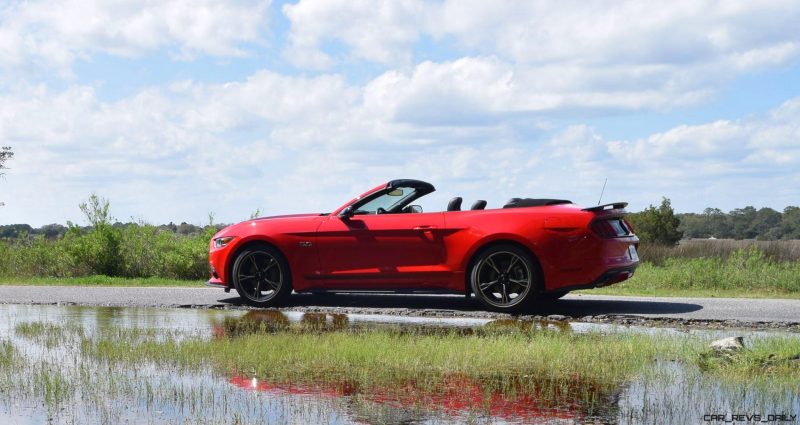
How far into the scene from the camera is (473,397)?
22.0ft

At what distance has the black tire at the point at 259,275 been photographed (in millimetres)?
13203

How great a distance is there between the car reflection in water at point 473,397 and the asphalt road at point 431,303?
4.70 meters

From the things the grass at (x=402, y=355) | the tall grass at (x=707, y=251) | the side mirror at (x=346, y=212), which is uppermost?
the side mirror at (x=346, y=212)

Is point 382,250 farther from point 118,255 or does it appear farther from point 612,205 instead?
point 118,255

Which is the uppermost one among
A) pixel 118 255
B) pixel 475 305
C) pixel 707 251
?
pixel 118 255

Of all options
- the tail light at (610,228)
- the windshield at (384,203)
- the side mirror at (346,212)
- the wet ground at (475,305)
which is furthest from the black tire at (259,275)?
the tail light at (610,228)

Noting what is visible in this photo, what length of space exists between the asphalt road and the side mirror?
1.21 meters

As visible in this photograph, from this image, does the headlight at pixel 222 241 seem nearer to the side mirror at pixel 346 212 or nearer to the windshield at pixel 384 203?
the side mirror at pixel 346 212

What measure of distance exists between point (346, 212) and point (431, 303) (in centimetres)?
171

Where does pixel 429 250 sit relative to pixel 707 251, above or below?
below

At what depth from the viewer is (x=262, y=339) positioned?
9.50 metres

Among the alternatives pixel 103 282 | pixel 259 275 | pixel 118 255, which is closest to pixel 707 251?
pixel 118 255

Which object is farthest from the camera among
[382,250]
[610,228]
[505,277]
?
[382,250]

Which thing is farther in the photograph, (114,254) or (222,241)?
(114,254)
